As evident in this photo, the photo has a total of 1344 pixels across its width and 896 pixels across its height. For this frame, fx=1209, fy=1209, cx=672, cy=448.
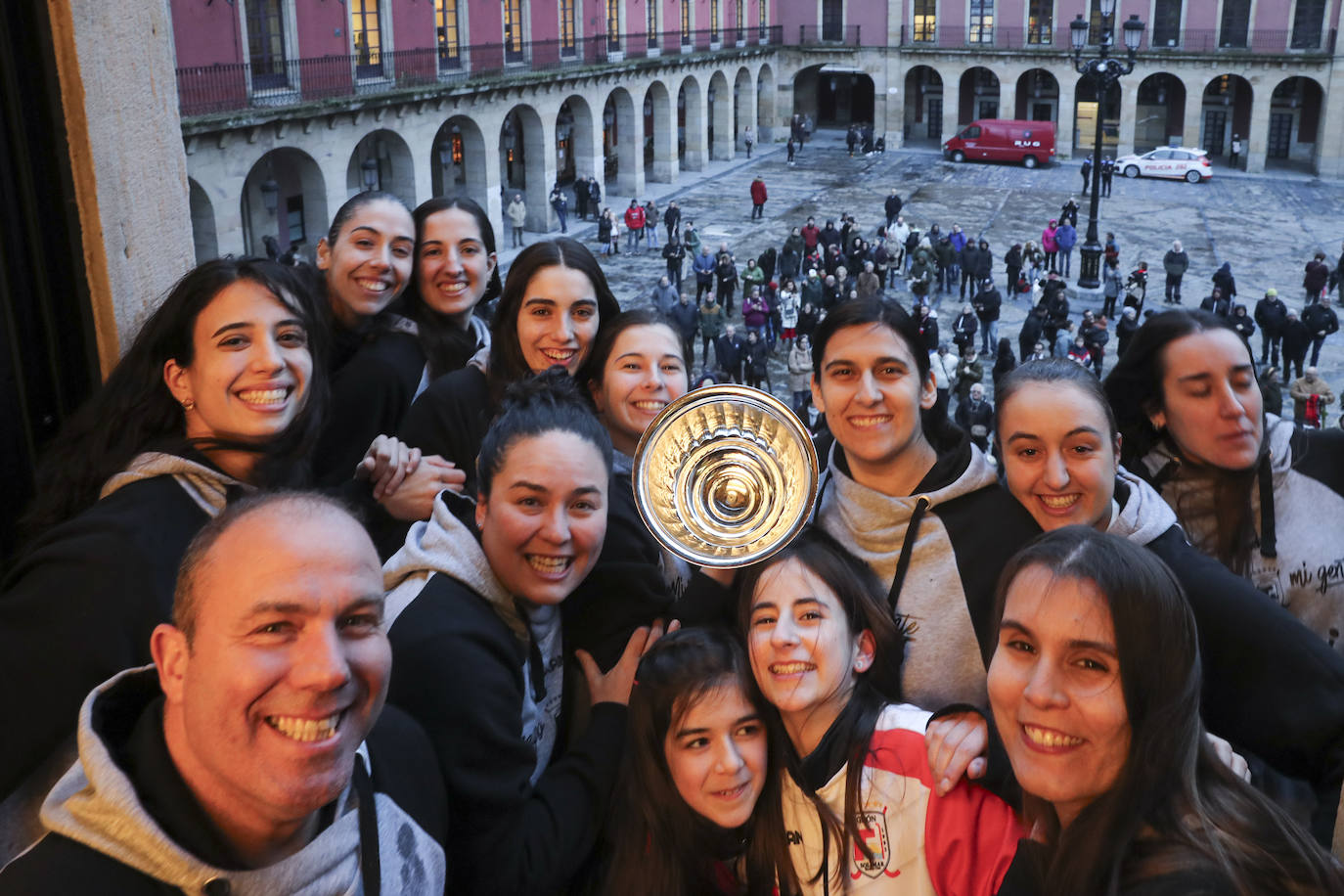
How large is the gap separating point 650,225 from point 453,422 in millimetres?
21545

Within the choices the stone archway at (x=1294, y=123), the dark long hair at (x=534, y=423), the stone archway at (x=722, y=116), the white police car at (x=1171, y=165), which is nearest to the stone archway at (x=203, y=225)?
the dark long hair at (x=534, y=423)

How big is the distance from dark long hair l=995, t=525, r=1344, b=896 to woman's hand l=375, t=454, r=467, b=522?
160 centimetres

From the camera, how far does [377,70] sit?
2075 cm

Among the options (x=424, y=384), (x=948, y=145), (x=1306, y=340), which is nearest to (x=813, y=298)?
(x=1306, y=340)

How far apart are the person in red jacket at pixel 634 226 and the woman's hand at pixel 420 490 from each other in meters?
21.4

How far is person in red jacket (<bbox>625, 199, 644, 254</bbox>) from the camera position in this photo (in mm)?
24062

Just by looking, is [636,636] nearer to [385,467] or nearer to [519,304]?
[385,467]

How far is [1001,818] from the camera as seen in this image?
232cm

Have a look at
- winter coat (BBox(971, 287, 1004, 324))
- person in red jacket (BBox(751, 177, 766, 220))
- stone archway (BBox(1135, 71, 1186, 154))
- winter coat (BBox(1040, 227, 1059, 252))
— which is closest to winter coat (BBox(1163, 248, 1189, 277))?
winter coat (BBox(1040, 227, 1059, 252))

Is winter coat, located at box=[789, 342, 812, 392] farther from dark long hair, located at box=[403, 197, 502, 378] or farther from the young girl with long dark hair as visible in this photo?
the young girl with long dark hair

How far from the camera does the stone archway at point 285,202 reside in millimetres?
19062

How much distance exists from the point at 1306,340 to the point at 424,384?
14.1 meters

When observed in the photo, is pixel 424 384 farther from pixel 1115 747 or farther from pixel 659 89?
pixel 659 89

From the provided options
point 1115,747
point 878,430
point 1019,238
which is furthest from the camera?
point 1019,238
